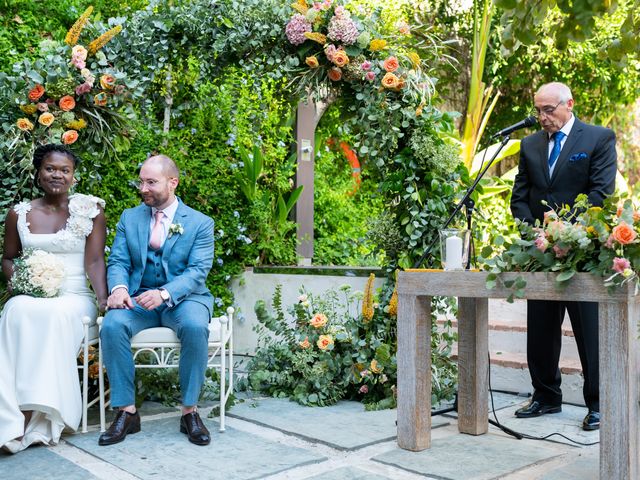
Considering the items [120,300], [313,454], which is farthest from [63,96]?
[313,454]

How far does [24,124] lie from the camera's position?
4309mm

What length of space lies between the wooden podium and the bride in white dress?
170 centimetres

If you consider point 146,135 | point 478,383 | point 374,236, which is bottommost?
point 478,383

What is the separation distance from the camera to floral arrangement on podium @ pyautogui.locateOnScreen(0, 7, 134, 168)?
4.36m

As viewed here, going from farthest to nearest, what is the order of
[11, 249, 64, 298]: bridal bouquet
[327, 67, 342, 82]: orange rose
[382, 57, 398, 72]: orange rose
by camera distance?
[327, 67, 342, 82]: orange rose, [382, 57, 398, 72]: orange rose, [11, 249, 64, 298]: bridal bouquet

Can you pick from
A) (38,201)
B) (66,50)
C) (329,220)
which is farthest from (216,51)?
(329,220)

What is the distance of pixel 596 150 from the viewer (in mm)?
3844

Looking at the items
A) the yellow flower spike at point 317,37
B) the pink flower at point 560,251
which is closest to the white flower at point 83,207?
the yellow flower spike at point 317,37

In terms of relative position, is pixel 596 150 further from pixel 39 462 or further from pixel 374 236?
pixel 39 462

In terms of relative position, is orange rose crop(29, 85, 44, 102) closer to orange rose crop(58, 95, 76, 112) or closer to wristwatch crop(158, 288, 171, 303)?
orange rose crop(58, 95, 76, 112)

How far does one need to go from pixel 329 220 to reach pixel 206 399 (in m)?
4.12

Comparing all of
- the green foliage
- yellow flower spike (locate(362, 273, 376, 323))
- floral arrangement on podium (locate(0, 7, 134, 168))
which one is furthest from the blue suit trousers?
floral arrangement on podium (locate(0, 7, 134, 168))

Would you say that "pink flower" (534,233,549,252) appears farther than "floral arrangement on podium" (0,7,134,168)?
No

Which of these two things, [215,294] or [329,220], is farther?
[329,220]
